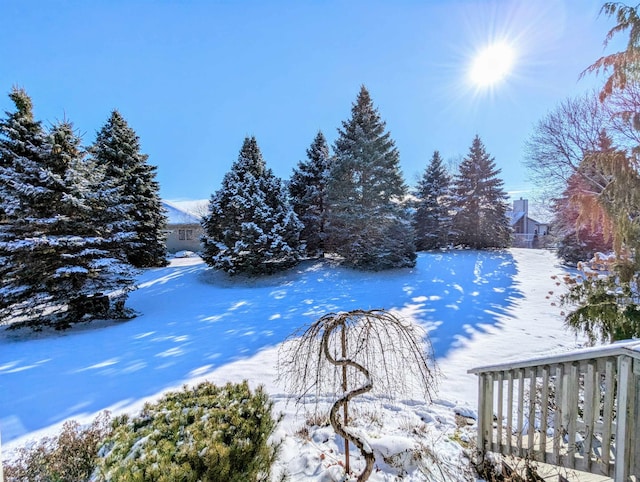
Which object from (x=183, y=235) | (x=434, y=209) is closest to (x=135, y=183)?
(x=183, y=235)

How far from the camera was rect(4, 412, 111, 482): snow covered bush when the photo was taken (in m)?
2.55

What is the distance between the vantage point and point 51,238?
7500 millimetres

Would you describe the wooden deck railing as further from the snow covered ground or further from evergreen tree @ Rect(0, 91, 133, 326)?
evergreen tree @ Rect(0, 91, 133, 326)

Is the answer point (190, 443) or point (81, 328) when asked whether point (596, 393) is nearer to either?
point (190, 443)

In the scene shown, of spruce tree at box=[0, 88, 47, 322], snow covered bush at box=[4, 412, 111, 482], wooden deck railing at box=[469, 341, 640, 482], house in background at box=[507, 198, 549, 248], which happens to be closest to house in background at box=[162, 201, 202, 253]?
spruce tree at box=[0, 88, 47, 322]

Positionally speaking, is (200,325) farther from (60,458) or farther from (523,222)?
(523,222)

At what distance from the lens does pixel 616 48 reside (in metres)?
4.75

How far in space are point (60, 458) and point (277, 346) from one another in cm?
372

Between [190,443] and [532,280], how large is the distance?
14.4 metres

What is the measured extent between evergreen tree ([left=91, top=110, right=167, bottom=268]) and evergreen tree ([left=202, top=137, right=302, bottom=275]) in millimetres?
3715

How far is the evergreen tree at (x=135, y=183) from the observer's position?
14625 mm

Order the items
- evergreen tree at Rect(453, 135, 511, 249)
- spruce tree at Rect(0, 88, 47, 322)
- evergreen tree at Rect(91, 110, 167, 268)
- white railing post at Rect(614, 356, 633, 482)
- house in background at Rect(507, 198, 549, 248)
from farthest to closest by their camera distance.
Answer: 1. house in background at Rect(507, 198, 549, 248)
2. evergreen tree at Rect(453, 135, 511, 249)
3. evergreen tree at Rect(91, 110, 167, 268)
4. spruce tree at Rect(0, 88, 47, 322)
5. white railing post at Rect(614, 356, 633, 482)

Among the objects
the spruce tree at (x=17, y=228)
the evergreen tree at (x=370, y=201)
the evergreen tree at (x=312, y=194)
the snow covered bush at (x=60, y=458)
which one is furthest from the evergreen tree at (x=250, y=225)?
the snow covered bush at (x=60, y=458)

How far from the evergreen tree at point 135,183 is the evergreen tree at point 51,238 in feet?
20.8
